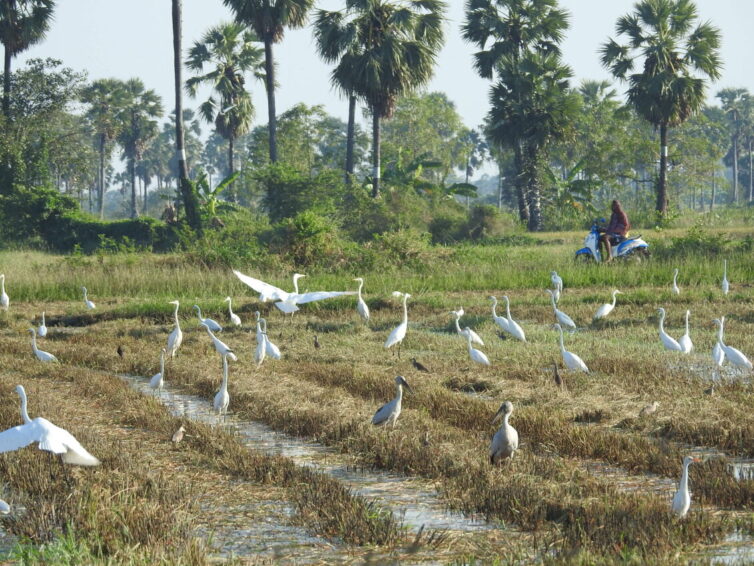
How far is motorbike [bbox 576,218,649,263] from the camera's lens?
66.7ft

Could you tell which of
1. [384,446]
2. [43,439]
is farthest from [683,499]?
[43,439]

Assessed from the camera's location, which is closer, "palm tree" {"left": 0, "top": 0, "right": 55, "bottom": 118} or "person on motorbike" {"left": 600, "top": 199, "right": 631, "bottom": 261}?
"person on motorbike" {"left": 600, "top": 199, "right": 631, "bottom": 261}

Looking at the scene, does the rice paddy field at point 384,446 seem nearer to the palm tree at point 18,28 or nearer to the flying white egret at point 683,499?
the flying white egret at point 683,499

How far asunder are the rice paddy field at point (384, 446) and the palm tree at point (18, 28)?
22.1m

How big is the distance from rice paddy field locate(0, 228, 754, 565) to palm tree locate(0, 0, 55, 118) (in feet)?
72.5

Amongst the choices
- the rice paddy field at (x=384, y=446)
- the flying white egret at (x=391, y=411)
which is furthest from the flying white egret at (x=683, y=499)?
the flying white egret at (x=391, y=411)

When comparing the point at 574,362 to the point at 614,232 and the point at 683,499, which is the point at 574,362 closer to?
the point at 683,499

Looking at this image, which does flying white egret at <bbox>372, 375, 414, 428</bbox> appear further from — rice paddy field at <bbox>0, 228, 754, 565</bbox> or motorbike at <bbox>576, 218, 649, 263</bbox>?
motorbike at <bbox>576, 218, 649, 263</bbox>

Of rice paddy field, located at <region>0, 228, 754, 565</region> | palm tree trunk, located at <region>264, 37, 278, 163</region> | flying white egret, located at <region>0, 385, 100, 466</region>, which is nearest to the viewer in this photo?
rice paddy field, located at <region>0, 228, 754, 565</region>

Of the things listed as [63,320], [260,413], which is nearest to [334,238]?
[63,320]

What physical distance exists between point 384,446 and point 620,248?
14756mm

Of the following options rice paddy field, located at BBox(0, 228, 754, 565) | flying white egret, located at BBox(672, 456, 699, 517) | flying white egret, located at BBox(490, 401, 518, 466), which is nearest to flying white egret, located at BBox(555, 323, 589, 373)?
rice paddy field, located at BBox(0, 228, 754, 565)

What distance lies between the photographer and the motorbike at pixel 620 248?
20328mm

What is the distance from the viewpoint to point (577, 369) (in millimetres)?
9586
